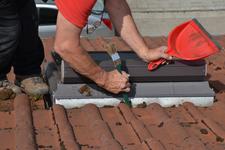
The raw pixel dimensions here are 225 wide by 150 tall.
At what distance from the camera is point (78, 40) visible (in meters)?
3.14

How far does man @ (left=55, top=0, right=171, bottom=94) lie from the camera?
118 inches

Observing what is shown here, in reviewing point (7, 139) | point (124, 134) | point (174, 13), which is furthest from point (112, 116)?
point (174, 13)

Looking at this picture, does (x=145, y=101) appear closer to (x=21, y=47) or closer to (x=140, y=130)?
(x=140, y=130)

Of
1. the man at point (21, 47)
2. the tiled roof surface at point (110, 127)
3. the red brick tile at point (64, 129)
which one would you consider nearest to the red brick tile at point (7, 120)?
the tiled roof surface at point (110, 127)

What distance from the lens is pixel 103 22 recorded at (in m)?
8.66

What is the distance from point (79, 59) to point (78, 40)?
11cm

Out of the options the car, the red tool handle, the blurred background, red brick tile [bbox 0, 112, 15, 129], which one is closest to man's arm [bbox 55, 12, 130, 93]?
the red tool handle

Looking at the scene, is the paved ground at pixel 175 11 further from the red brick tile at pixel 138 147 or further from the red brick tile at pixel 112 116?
the red brick tile at pixel 138 147

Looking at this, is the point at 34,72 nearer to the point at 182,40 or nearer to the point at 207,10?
the point at 182,40

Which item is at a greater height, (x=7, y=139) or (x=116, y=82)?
(x=116, y=82)

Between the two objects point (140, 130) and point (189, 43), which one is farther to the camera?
point (189, 43)

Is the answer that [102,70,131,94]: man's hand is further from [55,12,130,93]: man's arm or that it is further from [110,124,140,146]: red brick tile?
[110,124,140,146]: red brick tile

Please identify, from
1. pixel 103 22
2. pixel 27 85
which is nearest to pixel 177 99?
pixel 27 85

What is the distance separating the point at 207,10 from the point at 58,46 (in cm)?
1306
